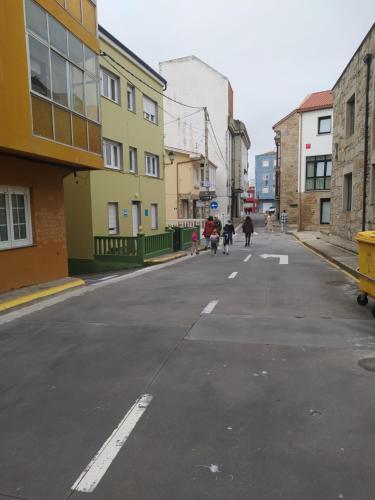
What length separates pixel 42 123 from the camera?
8.52 m

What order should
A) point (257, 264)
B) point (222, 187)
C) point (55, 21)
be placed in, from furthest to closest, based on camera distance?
point (222, 187) → point (257, 264) → point (55, 21)

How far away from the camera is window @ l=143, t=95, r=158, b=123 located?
21.1 metres

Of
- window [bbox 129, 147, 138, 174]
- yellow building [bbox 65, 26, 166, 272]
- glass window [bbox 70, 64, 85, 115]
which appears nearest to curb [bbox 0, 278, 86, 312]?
glass window [bbox 70, 64, 85, 115]

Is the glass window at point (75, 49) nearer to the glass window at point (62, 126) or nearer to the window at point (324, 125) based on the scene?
the glass window at point (62, 126)

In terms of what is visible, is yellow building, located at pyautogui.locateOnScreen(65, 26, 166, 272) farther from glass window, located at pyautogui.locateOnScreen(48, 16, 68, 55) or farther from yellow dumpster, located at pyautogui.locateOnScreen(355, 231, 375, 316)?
yellow dumpster, located at pyautogui.locateOnScreen(355, 231, 375, 316)

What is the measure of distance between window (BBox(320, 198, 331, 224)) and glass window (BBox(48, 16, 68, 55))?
32082 millimetres

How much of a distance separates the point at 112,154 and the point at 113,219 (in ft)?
10.2

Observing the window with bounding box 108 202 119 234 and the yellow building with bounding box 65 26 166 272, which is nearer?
the yellow building with bounding box 65 26 166 272

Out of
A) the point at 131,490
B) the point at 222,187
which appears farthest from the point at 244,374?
the point at 222,187

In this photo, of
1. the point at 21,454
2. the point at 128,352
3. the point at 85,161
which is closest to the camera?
the point at 21,454

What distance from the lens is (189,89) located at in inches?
1620

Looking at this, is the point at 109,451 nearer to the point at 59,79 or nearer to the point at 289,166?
the point at 59,79

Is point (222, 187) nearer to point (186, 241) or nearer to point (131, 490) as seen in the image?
point (186, 241)

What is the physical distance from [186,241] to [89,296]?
13187mm
